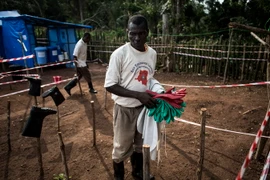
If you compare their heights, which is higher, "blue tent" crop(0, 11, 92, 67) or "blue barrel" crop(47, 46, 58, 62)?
"blue tent" crop(0, 11, 92, 67)

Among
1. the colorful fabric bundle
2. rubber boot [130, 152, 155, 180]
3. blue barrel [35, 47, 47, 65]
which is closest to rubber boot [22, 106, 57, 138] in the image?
rubber boot [130, 152, 155, 180]

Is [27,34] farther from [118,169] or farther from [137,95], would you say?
[137,95]

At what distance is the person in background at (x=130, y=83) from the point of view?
76.3 inches

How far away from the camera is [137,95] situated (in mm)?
1926

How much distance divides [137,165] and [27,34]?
9.90 m

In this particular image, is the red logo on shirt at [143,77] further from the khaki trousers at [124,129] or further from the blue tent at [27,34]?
the blue tent at [27,34]

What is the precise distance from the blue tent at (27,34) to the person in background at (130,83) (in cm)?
863

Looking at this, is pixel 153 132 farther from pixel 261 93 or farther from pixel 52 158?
pixel 261 93

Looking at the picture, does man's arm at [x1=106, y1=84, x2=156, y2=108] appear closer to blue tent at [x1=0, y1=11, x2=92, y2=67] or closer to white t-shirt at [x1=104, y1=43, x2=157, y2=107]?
white t-shirt at [x1=104, y1=43, x2=157, y2=107]

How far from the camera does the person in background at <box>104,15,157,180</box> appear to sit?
1939mm

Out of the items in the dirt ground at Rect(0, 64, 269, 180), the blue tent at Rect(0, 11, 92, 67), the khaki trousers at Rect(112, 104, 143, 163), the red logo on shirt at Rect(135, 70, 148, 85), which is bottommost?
the dirt ground at Rect(0, 64, 269, 180)

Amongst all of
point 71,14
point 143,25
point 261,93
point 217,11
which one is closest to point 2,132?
point 143,25

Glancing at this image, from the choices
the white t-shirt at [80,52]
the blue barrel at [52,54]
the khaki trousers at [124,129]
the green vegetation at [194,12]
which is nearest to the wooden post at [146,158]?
the khaki trousers at [124,129]

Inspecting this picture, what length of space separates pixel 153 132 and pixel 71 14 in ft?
93.2
